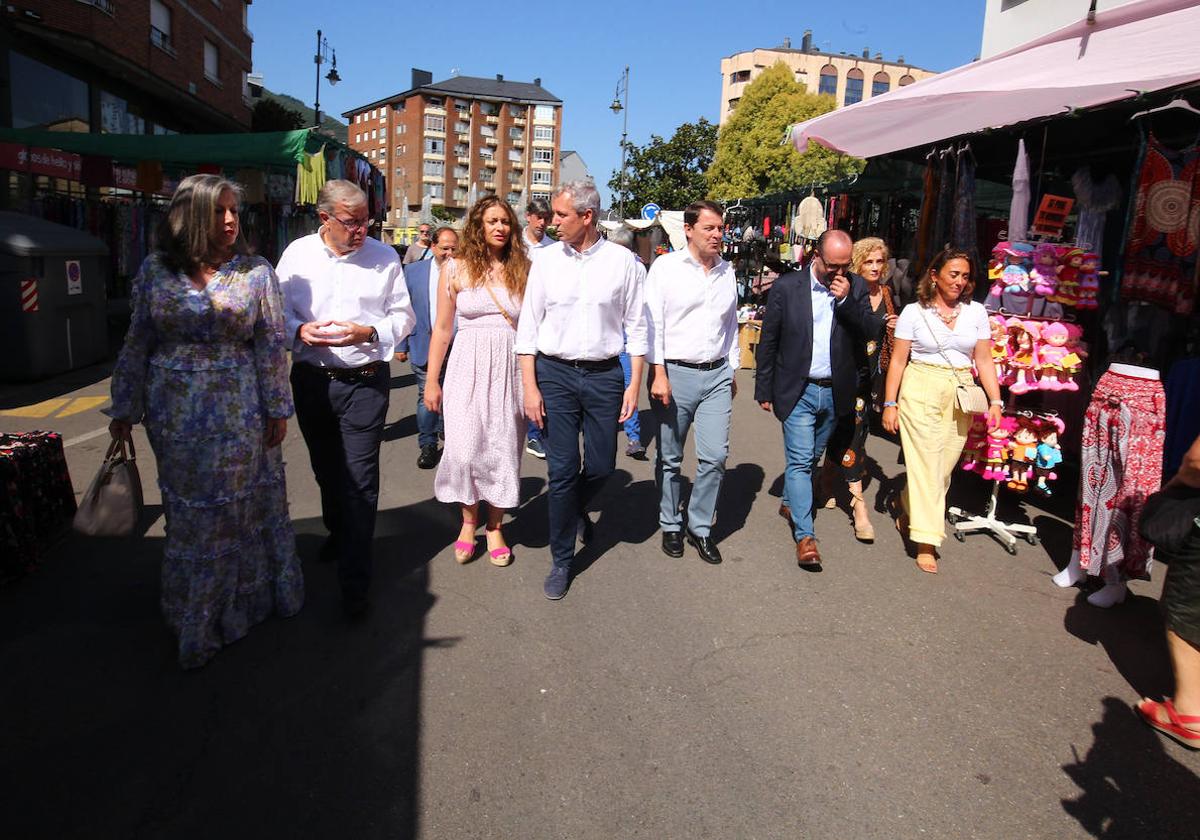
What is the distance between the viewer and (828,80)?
7444 centimetres

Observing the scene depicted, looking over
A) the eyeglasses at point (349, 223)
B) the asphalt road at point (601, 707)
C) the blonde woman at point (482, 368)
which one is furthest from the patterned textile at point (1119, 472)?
the eyeglasses at point (349, 223)

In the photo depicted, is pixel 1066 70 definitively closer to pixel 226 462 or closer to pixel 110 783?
pixel 226 462

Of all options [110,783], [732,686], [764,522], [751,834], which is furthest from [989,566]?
[110,783]

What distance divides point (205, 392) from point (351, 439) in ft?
2.53

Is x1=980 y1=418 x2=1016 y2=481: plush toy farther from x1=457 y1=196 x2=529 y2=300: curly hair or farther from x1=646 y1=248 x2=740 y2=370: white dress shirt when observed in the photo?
x1=457 y1=196 x2=529 y2=300: curly hair

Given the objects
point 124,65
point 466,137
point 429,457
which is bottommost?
point 429,457

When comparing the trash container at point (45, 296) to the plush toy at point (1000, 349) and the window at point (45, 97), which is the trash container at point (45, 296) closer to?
the window at point (45, 97)

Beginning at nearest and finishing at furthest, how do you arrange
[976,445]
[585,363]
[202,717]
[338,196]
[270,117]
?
[202,717] < [338,196] < [585,363] < [976,445] < [270,117]

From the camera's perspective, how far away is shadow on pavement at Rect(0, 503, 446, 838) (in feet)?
7.97

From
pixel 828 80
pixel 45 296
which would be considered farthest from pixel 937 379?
pixel 828 80

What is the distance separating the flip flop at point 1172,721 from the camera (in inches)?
116

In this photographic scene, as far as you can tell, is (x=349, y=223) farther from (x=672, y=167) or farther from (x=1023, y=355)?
(x=672, y=167)

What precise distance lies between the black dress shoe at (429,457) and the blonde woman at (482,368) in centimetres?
203

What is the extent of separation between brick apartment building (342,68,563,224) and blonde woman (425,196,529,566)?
83064 millimetres
